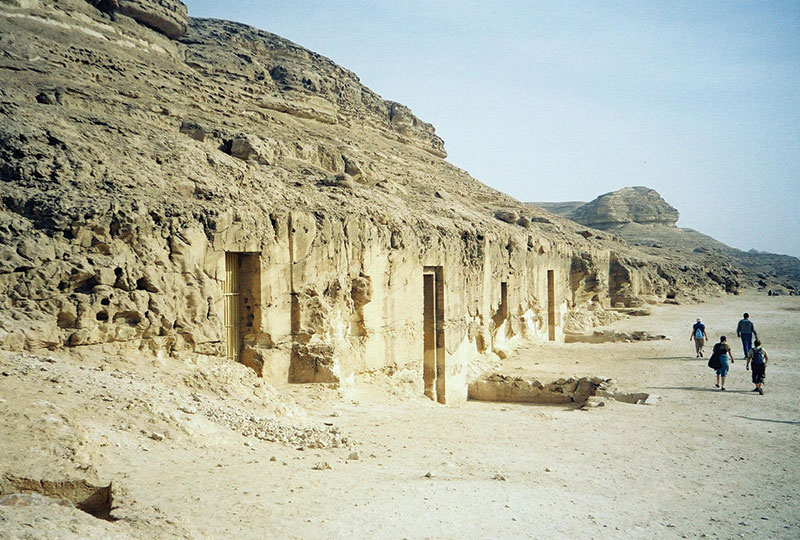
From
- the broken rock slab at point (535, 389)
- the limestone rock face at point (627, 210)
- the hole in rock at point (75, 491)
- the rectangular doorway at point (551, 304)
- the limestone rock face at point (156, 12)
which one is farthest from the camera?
the limestone rock face at point (627, 210)

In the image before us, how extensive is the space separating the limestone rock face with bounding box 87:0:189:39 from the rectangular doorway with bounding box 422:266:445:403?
14108 mm

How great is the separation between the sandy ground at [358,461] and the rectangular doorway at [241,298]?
0.90 m

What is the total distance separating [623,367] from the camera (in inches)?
664

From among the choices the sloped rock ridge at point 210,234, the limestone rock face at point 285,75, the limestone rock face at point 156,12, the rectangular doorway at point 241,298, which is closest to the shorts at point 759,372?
the sloped rock ridge at point 210,234

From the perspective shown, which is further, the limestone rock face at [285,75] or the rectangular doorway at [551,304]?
the rectangular doorway at [551,304]

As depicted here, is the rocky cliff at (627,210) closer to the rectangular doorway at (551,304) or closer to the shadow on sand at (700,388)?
the rectangular doorway at (551,304)

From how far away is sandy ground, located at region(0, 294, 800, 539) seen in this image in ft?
15.1

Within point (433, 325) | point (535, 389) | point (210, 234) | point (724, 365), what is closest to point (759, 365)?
point (724, 365)

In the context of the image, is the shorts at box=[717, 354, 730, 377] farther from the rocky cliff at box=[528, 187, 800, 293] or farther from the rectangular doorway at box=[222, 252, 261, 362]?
the rocky cliff at box=[528, 187, 800, 293]

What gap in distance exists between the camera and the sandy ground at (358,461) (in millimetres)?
4605

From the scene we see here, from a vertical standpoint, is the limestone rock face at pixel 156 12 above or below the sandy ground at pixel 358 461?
above

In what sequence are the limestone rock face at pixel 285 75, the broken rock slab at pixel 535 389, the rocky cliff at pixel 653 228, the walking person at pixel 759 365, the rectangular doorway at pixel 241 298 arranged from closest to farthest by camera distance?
1. the rectangular doorway at pixel 241 298
2. the walking person at pixel 759 365
3. the broken rock slab at pixel 535 389
4. the limestone rock face at pixel 285 75
5. the rocky cliff at pixel 653 228

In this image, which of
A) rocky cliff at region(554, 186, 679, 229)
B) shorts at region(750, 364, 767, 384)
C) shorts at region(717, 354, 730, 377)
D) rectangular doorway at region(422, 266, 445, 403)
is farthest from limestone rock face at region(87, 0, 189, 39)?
rocky cliff at region(554, 186, 679, 229)

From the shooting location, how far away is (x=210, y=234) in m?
9.06
